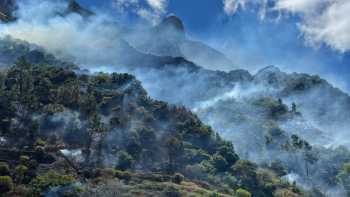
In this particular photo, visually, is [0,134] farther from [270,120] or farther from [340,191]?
[270,120]

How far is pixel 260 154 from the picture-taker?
265ft

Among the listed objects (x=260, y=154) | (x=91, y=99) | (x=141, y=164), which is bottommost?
(x=141, y=164)

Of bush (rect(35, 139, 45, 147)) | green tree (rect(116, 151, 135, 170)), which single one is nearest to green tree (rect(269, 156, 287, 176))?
green tree (rect(116, 151, 135, 170))

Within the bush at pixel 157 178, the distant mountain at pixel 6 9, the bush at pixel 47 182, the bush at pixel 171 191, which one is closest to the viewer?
the bush at pixel 47 182

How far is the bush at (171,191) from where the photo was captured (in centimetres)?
4480

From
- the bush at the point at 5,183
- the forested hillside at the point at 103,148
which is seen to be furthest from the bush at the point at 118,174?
the bush at the point at 5,183

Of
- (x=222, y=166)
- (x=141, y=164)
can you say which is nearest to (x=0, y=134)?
(x=141, y=164)

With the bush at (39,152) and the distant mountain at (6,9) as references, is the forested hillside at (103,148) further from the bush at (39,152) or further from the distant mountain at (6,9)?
the distant mountain at (6,9)

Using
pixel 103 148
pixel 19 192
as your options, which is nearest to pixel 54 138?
pixel 103 148

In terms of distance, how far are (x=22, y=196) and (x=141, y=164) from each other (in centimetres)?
2508

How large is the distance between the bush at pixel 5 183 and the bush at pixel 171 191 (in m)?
22.8

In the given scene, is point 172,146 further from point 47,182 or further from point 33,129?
point 33,129

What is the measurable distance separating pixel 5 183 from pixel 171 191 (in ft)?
80.5

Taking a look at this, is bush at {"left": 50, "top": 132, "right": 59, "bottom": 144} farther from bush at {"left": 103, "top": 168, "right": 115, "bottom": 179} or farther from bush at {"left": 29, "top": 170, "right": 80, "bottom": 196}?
bush at {"left": 29, "top": 170, "right": 80, "bottom": 196}
